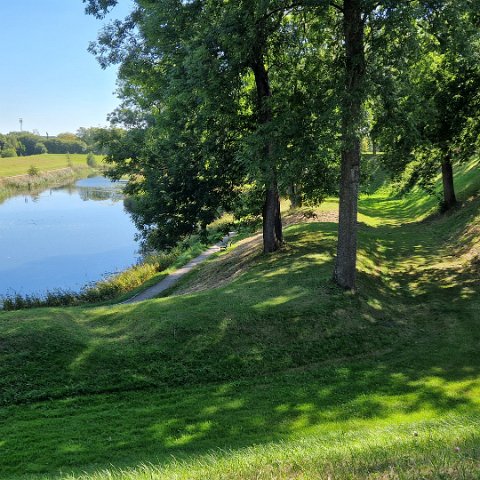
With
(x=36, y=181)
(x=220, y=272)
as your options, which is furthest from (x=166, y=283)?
(x=36, y=181)

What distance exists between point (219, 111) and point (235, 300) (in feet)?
20.0

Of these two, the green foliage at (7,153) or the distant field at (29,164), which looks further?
the green foliage at (7,153)

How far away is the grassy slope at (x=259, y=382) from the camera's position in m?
6.04

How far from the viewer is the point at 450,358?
35.8 ft

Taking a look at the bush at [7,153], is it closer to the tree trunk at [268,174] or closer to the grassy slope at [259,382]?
the tree trunk at [268,174]

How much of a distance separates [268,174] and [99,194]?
77162mm

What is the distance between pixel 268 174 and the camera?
12844 millimetres

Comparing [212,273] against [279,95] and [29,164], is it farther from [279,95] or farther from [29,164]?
[29,164]

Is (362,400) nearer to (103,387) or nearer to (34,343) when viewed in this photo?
(103,387)

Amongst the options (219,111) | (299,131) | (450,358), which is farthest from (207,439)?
(219,111)

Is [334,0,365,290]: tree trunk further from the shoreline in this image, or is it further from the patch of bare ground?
the shoreline

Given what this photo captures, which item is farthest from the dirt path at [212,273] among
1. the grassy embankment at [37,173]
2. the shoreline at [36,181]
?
the grassy embankment at [37,173]

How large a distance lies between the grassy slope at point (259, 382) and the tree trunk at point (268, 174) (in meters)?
2.68

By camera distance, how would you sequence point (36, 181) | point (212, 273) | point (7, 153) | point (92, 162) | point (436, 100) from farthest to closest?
point (7, 153)
point (92, 162)
point (36, 181)
point (212, 273)
point (436, 100)
